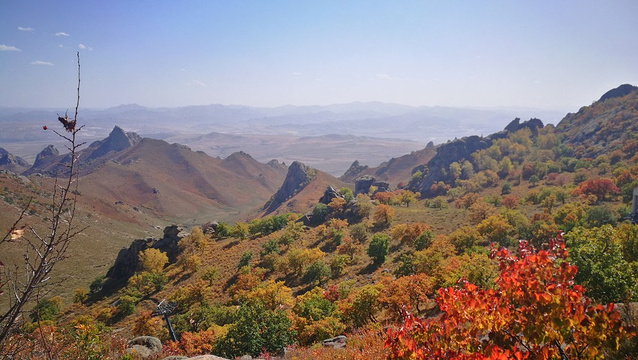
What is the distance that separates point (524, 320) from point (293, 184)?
137946 millimetres

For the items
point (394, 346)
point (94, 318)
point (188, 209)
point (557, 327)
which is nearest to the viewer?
point (557, 327)

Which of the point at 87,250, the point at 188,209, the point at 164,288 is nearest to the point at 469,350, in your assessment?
the point at 164,288

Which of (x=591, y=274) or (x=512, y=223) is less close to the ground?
(x=591, y=274)

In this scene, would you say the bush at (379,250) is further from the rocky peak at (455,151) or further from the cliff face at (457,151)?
the rocky peak at (455,151)

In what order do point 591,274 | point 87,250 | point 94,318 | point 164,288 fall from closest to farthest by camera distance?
1. point 591,274
2. point 94,318
3. point 164,288
4. point 87,250

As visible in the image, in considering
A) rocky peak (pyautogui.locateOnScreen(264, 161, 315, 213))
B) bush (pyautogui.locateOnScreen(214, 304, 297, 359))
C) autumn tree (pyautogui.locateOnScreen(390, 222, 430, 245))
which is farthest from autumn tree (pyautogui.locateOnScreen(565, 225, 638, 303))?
rocky peak (pyautogui.locateOnScreen(264, 161, 315, 213))

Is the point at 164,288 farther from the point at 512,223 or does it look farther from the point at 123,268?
the point at 512,223

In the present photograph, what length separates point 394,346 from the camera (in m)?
7.06

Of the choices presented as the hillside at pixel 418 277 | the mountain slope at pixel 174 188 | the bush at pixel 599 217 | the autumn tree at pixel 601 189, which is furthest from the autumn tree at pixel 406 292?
the mountain slope at pixel 174 188

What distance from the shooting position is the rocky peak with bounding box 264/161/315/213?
138 m

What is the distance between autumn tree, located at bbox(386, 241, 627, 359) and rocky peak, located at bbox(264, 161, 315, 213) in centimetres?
12794

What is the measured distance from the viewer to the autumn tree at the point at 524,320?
592cm

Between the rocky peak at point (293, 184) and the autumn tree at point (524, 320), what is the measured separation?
127935 millimetres

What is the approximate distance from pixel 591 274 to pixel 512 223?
119 ft
